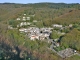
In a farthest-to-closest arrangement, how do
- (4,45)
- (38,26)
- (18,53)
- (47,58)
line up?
(38,26) < (4,45) < (18,53) < (47,58)

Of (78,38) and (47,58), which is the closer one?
(47,58)

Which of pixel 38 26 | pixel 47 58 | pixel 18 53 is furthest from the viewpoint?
pixel 38 26

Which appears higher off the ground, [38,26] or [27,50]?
[27,50]

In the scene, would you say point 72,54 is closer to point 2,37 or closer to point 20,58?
point 20,58

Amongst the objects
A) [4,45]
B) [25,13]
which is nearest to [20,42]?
[4,45]

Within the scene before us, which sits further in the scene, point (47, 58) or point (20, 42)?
point (20, 42)

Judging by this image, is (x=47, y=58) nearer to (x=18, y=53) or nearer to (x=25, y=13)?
(x=18, y=53)

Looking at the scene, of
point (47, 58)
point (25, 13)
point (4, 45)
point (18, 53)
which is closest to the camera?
point (47, 58)

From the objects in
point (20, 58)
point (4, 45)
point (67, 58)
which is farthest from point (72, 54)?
point (4, 45)

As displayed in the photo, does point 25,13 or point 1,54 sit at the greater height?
point 1,54
